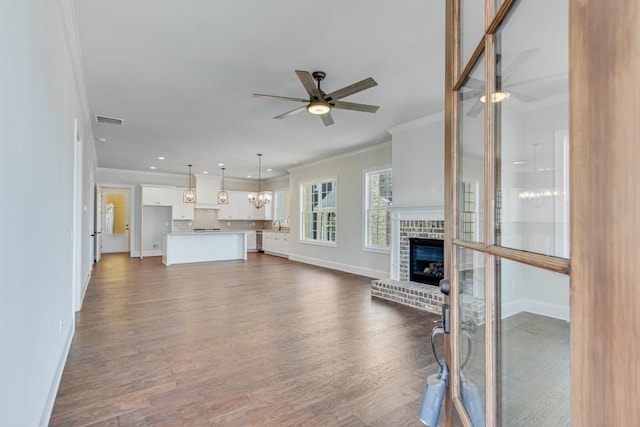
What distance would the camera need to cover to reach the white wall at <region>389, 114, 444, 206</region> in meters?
4.98

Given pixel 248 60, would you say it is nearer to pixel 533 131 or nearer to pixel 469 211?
pixel 469 211

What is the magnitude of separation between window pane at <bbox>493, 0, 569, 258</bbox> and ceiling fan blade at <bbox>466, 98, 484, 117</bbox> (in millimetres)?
79

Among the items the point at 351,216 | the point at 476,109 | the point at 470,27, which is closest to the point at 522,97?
the point at 476,109

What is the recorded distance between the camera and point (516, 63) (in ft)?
2.48

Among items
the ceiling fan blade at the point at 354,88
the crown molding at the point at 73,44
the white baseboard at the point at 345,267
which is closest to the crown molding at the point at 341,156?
the white baseboard at the point at 345,267

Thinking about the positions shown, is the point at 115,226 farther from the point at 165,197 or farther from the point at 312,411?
the point at 312,411

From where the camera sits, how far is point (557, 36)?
1.78 feet

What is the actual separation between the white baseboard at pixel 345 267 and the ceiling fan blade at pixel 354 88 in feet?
13.2

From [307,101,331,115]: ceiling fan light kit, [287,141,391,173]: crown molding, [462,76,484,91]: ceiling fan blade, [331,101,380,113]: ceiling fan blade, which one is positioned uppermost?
[287,141,391,173]: crown molding

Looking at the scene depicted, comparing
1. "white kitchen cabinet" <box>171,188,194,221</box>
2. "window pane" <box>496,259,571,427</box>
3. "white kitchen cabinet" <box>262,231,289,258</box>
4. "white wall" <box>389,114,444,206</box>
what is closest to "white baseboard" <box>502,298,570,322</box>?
"window pane" <box>496,259,571,427</box>

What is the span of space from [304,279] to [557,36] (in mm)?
6266

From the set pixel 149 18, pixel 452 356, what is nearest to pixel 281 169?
Result: pixel 149 18

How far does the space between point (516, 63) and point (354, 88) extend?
8.51 feet

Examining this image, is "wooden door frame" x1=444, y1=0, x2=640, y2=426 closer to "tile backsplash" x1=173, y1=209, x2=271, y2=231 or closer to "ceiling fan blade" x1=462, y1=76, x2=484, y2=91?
"ceiling fan blade" x1=462, y1=76, x2=484, y2=91
